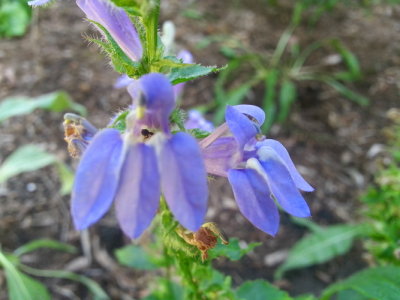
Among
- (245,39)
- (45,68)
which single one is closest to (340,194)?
(245,39)

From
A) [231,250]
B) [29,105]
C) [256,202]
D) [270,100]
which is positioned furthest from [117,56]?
[270,100]

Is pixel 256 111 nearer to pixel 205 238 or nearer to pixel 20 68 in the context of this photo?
pixel 205 238

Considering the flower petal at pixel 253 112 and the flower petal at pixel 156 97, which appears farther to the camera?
the flower petal at pixel 253 112

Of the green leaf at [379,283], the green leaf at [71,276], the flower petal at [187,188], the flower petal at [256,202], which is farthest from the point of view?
the green leaf at [71,276]

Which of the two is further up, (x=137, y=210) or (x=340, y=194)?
(x=137, y=210)

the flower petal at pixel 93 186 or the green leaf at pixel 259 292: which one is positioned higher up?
the flower petal at pixel 93 186

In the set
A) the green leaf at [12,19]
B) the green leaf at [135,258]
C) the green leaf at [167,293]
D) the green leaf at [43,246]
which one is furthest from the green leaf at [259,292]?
the green leaf at [12,19]

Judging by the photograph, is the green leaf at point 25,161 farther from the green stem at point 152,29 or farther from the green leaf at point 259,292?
the green stem at point 152,29
